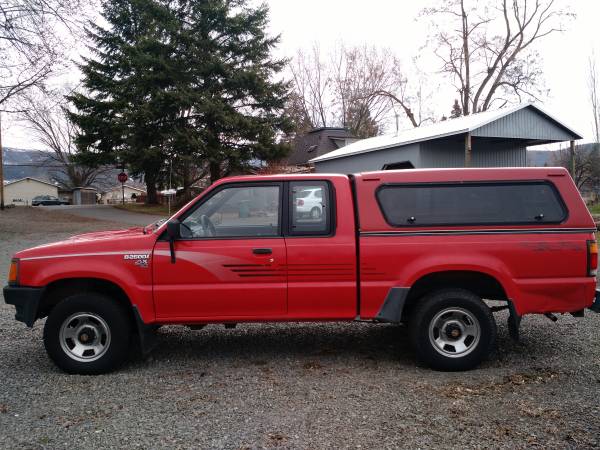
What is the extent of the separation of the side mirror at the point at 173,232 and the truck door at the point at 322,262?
99 centimetres

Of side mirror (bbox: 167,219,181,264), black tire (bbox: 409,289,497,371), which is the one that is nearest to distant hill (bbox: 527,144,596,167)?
black tire (bbox: 409,289,497,371)

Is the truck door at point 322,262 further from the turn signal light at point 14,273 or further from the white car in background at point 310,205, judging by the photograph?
the turn signal light at point 14,273

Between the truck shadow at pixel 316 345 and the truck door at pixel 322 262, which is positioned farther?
the truck shadow at pixel 316 345

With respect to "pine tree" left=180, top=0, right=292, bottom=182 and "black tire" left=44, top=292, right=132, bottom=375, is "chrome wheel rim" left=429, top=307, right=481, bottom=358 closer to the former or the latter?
"black tire" left=44, top=292, right=132, bottom=375

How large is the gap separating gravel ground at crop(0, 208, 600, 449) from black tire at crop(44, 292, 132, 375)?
14cm

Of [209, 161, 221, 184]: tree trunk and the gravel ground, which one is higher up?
[209, 161, 221, 184]: tree trunk

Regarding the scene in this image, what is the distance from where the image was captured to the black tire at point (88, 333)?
15.5 ft

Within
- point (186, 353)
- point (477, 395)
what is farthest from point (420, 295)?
point (186, 353)

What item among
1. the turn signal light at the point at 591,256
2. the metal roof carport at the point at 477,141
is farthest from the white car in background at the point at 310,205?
the metal roof carport at the point at 477,141

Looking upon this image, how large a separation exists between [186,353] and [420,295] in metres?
2.52

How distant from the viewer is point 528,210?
15.7 ft

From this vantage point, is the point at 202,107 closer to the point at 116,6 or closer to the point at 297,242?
the point at 116,6

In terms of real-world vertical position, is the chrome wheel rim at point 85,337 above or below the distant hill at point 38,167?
below

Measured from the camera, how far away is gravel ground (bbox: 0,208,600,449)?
350 centimetres
